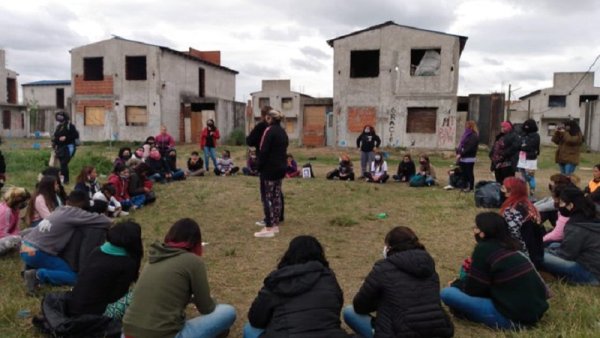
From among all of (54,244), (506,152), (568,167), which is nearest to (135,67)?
(506,152)

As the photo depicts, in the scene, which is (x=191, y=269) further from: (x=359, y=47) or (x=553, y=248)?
(x=359, y=47)

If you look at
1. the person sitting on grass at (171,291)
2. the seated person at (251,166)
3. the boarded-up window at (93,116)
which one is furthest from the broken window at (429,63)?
the person sitting on grass at (171,291)

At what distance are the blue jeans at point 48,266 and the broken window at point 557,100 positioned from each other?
47332 millimetres

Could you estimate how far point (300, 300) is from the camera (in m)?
3.12

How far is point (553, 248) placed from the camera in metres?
5.63

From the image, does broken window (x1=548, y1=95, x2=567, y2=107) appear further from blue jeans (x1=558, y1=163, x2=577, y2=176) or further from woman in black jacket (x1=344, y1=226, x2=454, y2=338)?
woman in black jacket (x1=344, y1=226, x2=454, y2=338)

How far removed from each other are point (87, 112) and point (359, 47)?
1671 cm

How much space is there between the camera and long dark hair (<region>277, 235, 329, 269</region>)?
335 cm

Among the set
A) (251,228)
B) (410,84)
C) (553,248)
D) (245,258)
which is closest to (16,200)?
(245,258)

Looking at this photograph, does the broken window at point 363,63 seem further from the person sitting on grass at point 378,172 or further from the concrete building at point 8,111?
the concrete building at point 8,111

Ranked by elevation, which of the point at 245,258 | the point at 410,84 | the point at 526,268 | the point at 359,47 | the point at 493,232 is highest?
the point at 359,47

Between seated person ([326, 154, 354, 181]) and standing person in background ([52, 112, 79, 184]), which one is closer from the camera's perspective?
standing person in background ([52, 112, 79, 184])

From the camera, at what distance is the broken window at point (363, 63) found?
26.3 meters

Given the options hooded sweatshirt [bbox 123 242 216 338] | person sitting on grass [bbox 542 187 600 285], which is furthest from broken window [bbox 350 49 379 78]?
hooded sweatshirt [bbox 123 242 216 338]
